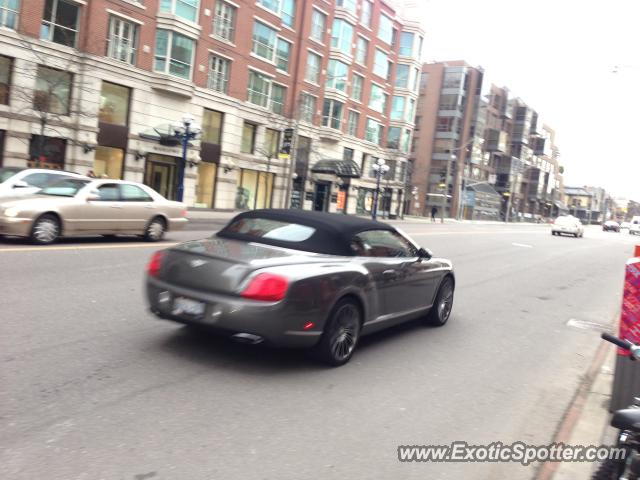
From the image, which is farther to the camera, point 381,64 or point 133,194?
point 381,64

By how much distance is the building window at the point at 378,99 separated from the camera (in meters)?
50.1

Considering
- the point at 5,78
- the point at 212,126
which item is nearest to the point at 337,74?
the point at 212,126

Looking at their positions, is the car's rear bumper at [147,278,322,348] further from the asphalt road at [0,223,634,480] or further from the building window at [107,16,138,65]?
the building window at [107,16,138,65]

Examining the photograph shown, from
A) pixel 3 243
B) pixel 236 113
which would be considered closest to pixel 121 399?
pixel 3 243

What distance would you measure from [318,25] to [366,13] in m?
7.93

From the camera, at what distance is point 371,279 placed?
230 inches

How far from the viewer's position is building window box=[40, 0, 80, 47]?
24.6 metres

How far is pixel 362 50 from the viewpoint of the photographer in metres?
48.3

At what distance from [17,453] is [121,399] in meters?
0.97

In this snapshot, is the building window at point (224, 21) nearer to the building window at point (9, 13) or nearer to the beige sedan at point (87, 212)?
the building window at point (9, 13)

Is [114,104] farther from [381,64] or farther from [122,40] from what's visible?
[381,64]

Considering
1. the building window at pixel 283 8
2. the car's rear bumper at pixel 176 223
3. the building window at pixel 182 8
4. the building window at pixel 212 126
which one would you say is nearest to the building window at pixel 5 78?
the building window at pixel 182 8

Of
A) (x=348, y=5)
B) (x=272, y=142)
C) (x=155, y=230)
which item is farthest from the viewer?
(x=348, y=5)

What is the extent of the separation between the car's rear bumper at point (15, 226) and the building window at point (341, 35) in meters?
36.9
